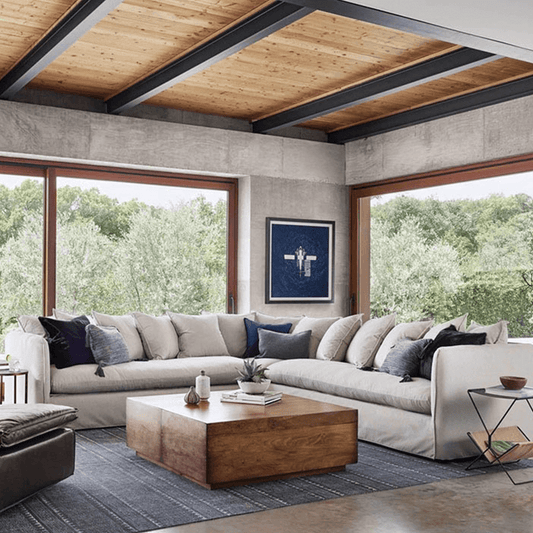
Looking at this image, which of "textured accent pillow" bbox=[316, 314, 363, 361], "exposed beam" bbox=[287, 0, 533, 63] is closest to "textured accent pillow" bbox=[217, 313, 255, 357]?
"textured accent pillow" bbox=[316, 314, 363, 361]

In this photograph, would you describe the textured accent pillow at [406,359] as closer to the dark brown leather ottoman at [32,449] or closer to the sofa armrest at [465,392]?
the sofa armrest at [465,392]

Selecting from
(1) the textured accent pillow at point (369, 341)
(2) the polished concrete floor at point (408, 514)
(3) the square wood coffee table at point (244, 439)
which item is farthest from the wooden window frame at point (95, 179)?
(2) the polished concrete floor at point (408, 514)

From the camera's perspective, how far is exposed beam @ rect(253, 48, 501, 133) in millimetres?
5648

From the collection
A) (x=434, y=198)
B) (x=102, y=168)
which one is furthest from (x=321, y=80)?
(x=102, y=168)

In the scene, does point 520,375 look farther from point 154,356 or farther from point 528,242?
point 154,356

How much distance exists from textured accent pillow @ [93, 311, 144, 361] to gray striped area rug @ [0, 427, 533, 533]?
1.56 metres

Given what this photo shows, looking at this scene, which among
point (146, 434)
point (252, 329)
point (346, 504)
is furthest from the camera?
point (252, 329)

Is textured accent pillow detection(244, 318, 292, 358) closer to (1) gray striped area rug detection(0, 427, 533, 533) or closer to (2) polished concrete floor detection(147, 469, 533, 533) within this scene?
(1) gray striped area rug detection(0, 427, 533, 533)

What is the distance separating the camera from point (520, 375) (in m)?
5.35

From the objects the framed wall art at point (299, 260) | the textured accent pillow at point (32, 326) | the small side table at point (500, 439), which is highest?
the framed wall art at point (299, 260)

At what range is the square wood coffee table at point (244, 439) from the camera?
4234 millimetres

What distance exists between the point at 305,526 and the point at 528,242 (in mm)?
4073

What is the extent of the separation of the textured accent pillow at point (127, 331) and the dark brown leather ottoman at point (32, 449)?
92.4 inches

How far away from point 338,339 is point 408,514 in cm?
307
